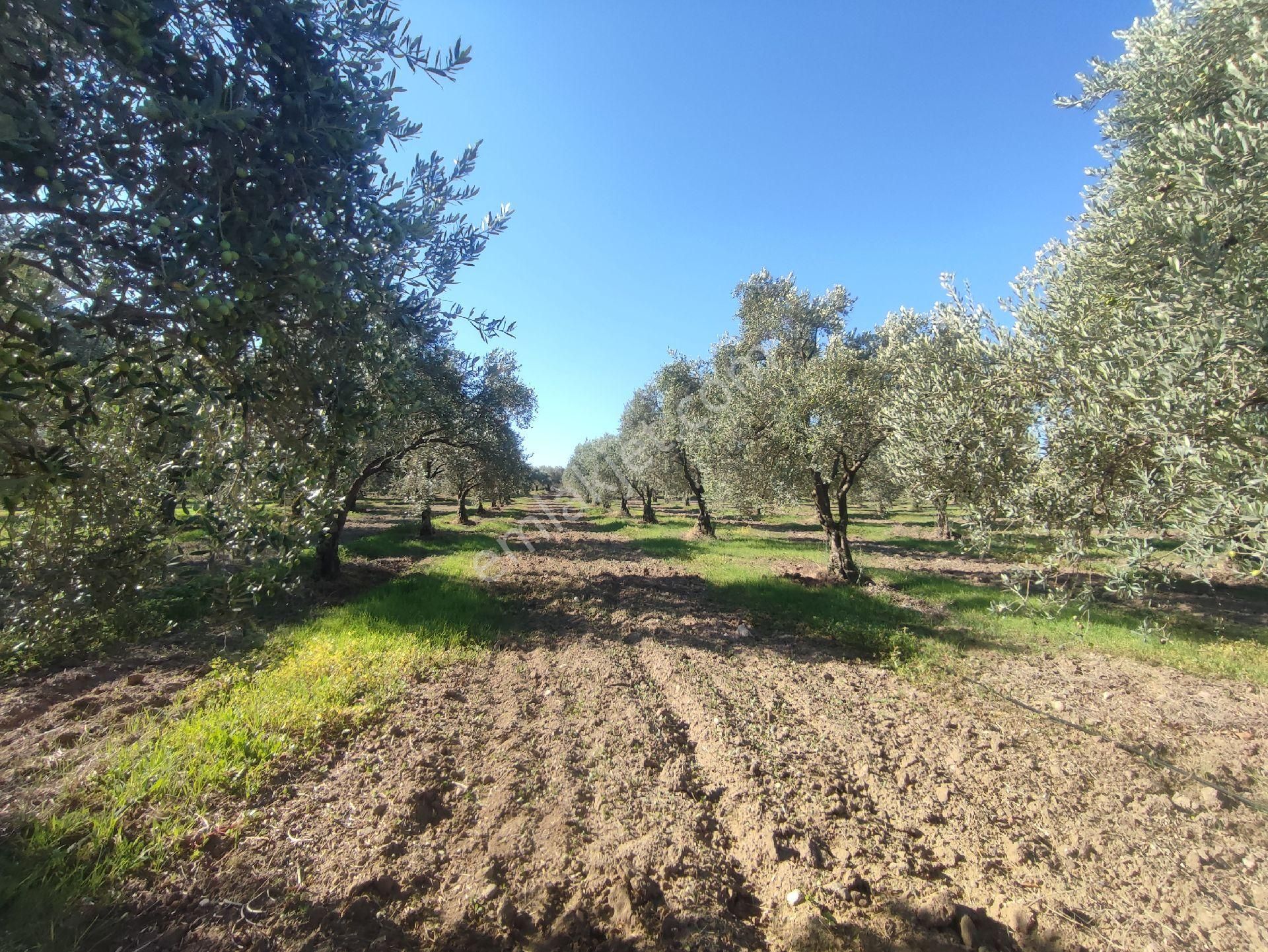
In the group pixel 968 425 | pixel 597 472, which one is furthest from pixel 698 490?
pixel 597 472

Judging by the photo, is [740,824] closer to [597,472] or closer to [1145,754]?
[1145,754]

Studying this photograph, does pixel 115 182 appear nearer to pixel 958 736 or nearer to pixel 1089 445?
pixel 1089 445

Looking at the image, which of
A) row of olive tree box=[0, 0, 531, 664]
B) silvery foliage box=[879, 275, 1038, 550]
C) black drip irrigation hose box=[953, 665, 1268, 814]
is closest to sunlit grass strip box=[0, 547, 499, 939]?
row of olive tree box=[0, 0, 531, 664]

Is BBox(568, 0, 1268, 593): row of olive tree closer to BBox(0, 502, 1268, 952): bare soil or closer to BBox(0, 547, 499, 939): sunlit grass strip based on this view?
BBox(0, 502, 1268, 952): bare soil

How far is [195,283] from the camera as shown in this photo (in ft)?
10.3

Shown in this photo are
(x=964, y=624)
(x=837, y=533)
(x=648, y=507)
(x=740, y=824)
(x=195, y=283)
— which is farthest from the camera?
(x=648, y=507)

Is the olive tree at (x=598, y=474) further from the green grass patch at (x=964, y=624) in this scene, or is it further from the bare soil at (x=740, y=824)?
the bare soil at (x=740, y=824)

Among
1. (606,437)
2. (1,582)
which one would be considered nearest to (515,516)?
(606,437)

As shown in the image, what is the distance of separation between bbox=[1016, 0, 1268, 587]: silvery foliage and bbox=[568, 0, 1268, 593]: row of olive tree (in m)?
0.02

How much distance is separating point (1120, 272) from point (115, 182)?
30.2ft

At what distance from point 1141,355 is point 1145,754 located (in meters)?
5.52

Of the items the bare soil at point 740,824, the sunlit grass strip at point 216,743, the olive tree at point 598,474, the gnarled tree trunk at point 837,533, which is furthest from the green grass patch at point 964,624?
the olive tree at point 598,474

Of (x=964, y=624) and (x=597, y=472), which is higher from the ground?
(x=597, y=472)

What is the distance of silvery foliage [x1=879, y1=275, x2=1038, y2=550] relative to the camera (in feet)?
21.5
